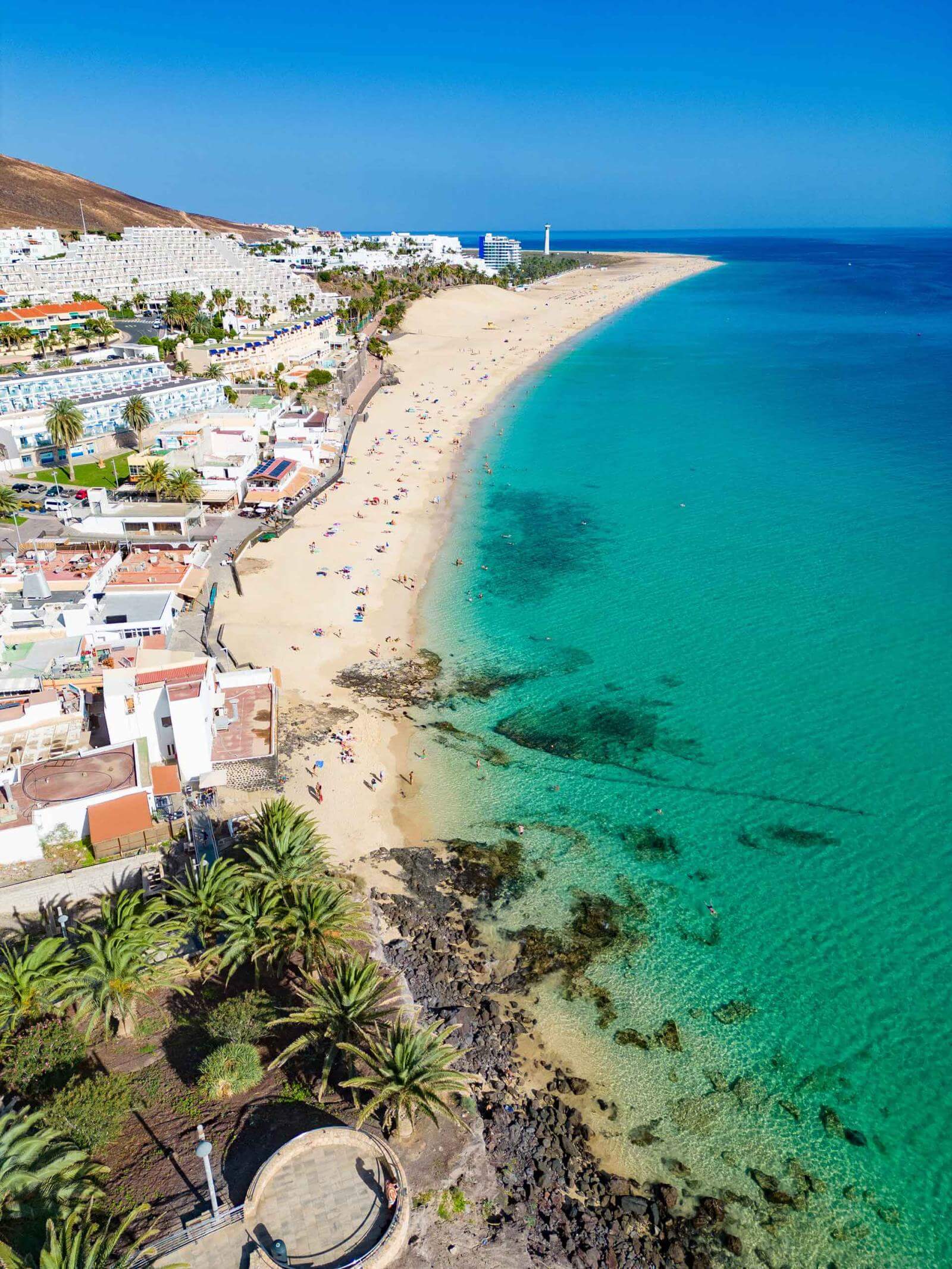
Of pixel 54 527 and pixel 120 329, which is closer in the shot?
pixel 54 527

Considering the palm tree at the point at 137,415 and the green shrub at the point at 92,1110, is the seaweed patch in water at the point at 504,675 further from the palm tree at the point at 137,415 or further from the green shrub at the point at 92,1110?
the palm tree at the point at 137,415

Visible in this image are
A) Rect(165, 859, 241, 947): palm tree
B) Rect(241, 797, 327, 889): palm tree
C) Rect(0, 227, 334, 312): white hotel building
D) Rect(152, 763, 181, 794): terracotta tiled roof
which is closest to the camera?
Rect(165, 859, 241, 947): palm tree

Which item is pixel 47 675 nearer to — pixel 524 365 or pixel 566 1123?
pixel 566 1123

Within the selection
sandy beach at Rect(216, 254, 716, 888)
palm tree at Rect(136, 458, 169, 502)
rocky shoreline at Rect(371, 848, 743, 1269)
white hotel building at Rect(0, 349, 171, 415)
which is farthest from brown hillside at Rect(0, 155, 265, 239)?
rocky shoreline at Rect(371, 848, 743, 1269)

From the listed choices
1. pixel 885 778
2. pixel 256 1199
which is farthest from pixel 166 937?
pixel 885 778

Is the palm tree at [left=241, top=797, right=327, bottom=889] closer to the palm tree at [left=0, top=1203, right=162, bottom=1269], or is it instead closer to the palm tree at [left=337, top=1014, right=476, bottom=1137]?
the palm tree at [left=337, top=1014, right=476, bottom=1137]

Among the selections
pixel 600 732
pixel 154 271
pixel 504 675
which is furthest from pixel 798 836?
pixel 154 271
